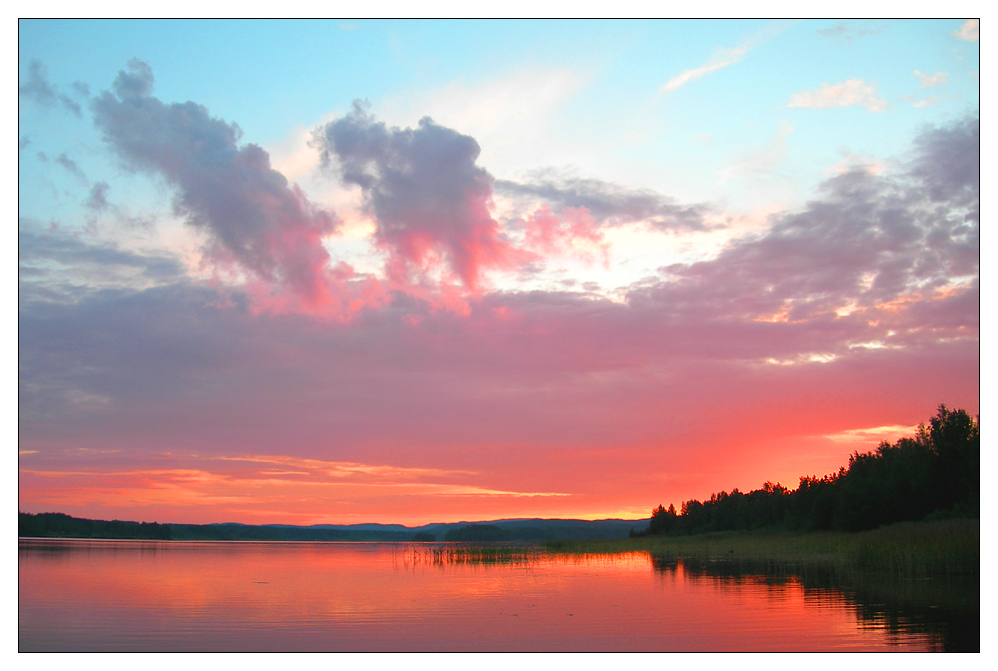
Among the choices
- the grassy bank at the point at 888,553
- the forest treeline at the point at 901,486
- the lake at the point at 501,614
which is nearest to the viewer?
the lake at the point at 501,614

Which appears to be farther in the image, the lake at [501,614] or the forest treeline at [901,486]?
the forest treeline at [901,486]

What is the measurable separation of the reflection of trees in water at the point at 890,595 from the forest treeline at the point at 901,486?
36.9 feet

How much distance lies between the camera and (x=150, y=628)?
20.3 meters

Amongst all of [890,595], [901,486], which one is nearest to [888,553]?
[890,595]

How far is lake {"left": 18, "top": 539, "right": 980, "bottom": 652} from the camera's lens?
58.3 feet

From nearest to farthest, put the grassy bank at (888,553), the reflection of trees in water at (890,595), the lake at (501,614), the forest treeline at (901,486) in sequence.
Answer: the reflection of trees in water at (890,595), the lake at (501,614), the grassy bank at (888,553), the forest treeline at (901,486)

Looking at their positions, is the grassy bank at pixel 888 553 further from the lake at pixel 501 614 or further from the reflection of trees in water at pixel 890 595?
the lake at pixel 501 614

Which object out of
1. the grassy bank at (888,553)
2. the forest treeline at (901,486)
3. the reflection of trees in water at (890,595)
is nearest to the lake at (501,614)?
the reflection of trees in water at (890,595)

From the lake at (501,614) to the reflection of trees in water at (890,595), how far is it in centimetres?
7

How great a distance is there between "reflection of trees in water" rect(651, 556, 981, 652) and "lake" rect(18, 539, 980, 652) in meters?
0.07

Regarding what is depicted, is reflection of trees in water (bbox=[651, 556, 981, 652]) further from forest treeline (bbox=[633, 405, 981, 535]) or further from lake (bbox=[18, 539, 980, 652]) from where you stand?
forest treeline (bbox=[633, 405, 981, 535])

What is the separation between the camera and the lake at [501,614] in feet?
58.3

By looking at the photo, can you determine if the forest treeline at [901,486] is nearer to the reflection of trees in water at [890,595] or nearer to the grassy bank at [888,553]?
the grassy bank at [888,553]
